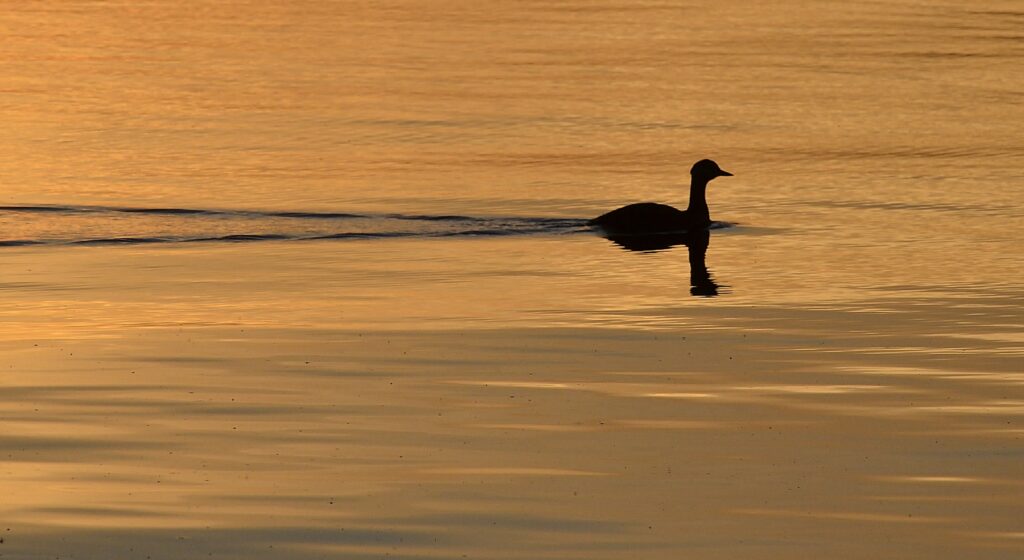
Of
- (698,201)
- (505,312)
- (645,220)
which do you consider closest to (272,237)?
(645,220)

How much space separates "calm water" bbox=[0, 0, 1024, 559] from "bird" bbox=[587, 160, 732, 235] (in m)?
0.42

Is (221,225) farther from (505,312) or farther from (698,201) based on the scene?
(505,312)

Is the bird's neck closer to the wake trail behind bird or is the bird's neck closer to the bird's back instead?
the bird's back

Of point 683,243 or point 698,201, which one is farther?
point 698,201

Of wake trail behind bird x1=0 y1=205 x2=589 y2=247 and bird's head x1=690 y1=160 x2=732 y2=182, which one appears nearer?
wake trail behind bird x1=0 y1=205 x2=589 y2=247

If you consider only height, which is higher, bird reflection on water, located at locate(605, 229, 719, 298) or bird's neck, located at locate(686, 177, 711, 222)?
bird's neck, located at locate(686, 177, 711, 222)

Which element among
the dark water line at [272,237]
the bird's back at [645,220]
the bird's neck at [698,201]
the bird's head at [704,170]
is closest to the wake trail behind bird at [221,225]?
the dark water line at [272,237]

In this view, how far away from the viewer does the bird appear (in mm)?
26109

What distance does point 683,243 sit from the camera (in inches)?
1020

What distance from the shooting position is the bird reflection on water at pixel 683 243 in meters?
22.8

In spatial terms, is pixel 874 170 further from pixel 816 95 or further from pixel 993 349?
pixel 993 349

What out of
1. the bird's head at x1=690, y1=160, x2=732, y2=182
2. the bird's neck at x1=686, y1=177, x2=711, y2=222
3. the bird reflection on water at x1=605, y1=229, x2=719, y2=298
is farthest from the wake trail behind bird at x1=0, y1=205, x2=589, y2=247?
the bird's head at x1=690, y1=160, x2=732, y2=182

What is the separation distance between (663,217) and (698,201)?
3.62 ft

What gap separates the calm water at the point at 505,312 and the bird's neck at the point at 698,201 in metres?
0.43
